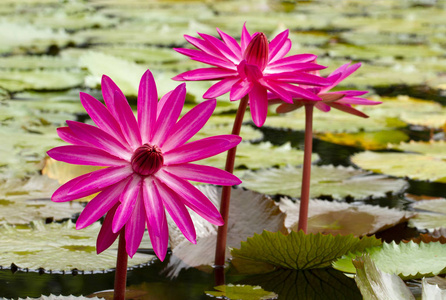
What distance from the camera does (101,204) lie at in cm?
51

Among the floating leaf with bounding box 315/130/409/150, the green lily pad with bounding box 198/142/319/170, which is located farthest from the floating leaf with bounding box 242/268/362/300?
the floating leaf with bounding box 315/130/409/150

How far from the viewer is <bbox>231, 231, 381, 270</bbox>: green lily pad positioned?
27.2 inches

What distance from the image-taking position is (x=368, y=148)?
1.50 metres

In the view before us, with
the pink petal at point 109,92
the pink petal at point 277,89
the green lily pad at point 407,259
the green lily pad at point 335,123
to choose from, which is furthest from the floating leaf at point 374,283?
the green lily pad at point 335,123

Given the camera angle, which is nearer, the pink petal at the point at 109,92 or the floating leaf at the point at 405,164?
the pink petal at the point at 109,92

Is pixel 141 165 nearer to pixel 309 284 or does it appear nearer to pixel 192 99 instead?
pixel 309 284

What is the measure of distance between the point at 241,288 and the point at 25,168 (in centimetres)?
65

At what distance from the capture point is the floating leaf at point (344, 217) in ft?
3.01

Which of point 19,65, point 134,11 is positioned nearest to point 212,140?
point 19,65

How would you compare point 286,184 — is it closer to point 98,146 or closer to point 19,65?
point 98,146

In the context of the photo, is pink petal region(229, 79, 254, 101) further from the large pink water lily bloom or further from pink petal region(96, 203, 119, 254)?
pink petal region(96, 203, 119, 254)

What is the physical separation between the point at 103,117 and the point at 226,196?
8.9 inches

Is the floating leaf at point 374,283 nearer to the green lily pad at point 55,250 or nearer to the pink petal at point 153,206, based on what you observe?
the pink petal at point 153,206

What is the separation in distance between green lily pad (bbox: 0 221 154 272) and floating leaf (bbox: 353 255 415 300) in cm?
31
